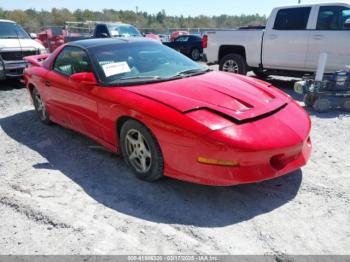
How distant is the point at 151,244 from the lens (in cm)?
270

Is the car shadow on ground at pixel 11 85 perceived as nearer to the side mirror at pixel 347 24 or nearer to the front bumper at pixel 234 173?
the front bumper at pixel 234 173

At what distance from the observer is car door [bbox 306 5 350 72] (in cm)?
749

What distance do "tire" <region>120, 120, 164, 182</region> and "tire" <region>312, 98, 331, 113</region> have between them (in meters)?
3.83

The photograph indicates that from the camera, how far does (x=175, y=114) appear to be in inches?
125

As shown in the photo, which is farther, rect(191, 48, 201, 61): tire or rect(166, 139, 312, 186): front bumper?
rect(191, 48, 201, 61): tire

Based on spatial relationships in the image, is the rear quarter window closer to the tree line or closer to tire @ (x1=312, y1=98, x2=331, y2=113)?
tire @ (x1=312, y1=98, x2=331, y2=113)

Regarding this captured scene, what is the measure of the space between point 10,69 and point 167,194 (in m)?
7.21

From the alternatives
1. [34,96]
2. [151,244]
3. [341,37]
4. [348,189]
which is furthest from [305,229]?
[341,37]

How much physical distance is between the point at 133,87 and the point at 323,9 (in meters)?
5.87

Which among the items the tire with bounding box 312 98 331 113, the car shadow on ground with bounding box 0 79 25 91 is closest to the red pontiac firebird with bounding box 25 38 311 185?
the tire with bounding box 312 98 331 113

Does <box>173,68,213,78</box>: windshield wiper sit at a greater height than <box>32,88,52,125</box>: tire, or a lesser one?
greater

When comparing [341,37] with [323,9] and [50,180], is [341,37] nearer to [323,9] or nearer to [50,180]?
[323,9]

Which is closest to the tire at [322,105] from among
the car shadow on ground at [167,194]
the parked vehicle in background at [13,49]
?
the car shadow on ground at [167,194]

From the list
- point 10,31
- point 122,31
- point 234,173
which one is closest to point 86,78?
point 234,173
